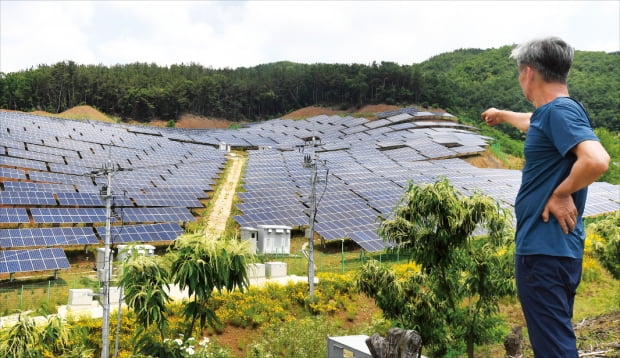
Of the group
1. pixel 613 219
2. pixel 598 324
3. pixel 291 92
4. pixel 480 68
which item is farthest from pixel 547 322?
pixel 480 68

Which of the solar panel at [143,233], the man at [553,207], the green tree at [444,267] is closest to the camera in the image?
the man at [553,207]

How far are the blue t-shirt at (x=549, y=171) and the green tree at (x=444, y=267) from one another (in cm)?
725

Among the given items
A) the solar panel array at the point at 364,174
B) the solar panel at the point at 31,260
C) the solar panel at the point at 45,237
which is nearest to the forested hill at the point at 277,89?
the solar panel array at the point at 364,174

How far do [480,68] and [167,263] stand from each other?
4544 inches

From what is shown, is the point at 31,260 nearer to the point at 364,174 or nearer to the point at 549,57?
the point at 549,57

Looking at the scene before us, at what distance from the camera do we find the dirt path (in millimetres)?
29703

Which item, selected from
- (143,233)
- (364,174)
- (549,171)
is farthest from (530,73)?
(364,174)

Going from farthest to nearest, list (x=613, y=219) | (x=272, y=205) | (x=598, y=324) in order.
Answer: (x=272, y=205)
(x=613, y=219)
(x=598, y=324)

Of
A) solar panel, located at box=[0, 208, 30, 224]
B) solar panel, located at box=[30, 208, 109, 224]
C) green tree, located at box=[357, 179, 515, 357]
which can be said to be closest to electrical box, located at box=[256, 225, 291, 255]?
solar panel, located at box=[30, 208, 109, 224]

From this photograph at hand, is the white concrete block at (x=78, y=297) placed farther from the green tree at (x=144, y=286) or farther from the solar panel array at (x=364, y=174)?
the green tree at (x=144, y=286)

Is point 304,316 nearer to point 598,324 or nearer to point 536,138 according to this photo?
point 598,324

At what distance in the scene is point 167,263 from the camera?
876cm

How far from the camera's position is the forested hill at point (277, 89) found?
86812 mm

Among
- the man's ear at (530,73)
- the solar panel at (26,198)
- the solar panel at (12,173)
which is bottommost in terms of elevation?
the solar panel at (26,198)
